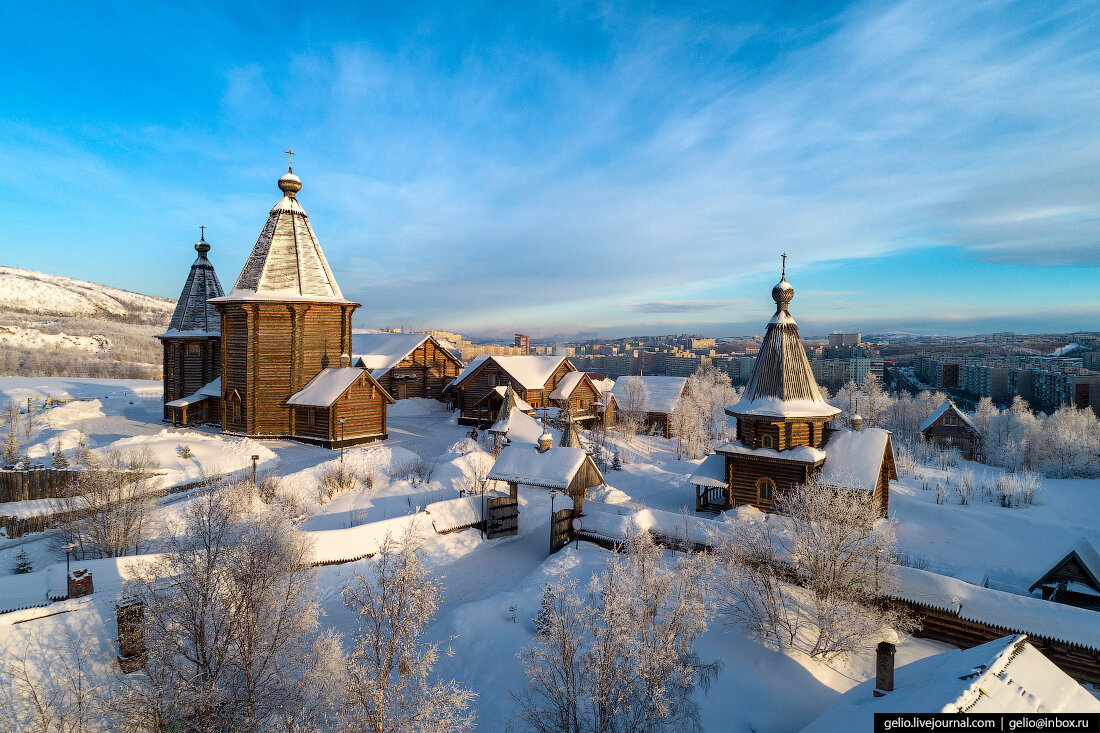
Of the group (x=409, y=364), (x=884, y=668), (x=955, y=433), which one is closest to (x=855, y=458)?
(x=884, y=668)

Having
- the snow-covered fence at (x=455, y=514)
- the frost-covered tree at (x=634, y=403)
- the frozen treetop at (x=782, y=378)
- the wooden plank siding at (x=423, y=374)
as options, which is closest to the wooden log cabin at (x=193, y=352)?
the wooden plank siding at (x=423, y=374)

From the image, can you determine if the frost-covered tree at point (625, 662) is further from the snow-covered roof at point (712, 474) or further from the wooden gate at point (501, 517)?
the snow-covered roof at point (712, 474)

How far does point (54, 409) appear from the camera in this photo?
26.8 metres

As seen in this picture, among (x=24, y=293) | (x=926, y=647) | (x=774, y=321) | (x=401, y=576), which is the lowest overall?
(x=926, y=647)

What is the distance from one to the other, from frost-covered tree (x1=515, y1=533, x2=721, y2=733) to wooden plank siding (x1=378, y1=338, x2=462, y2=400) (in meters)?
28.1

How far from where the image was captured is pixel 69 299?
3834 inches

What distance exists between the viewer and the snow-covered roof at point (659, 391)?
33.8 meters

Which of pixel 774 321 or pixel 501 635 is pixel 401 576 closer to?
pixel 501 635

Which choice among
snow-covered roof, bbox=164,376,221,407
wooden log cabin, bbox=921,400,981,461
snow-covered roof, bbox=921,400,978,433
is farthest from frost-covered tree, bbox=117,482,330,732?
snow-covered roof, bbox=921,400,978,433

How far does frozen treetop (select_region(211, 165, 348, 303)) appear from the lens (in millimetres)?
22469

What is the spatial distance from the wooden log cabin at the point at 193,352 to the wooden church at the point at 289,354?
3204 mm

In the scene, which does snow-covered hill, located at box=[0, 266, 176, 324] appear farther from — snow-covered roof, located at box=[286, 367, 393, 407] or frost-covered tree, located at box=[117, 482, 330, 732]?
frost-covered tree, located at box=[117, 482, 330, 732]

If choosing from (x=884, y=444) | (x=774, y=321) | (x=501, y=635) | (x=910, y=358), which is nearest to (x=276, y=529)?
(x=501, y=635)

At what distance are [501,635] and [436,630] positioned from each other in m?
1.37
